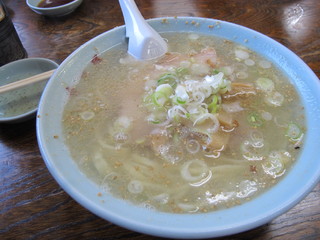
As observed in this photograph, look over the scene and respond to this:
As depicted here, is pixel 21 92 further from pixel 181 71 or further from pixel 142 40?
pixel 181 71

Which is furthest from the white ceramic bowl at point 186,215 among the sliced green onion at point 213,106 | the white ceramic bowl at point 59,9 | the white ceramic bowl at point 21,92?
the white ceramic bowl at point 59,9

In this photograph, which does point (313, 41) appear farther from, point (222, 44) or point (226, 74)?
point (226, 74)

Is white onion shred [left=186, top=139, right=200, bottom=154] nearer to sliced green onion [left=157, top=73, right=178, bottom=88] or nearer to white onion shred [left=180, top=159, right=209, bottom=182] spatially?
white onion shred [left=180, top=159, right=209, bottom=182]

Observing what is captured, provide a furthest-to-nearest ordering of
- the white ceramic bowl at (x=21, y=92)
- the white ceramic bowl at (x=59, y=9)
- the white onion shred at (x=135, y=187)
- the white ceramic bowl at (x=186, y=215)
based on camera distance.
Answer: the white ceramic bowl at (x=59, y=9), the white ceramic bowl at (x=21, y=92), the white onion shred at (x=135, y=187), the white ceramic bowl at (x=186, y=215)

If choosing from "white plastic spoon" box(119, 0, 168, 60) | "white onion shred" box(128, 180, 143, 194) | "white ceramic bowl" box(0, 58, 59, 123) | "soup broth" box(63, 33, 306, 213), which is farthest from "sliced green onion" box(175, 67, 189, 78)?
"white ceramic bowl" box(0, 58, 59, 123)

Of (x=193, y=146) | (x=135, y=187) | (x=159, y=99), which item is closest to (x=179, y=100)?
(x=159, y=99)

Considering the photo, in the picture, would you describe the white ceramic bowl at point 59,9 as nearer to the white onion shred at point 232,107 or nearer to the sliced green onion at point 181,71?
the sliced green onion at point 181,71

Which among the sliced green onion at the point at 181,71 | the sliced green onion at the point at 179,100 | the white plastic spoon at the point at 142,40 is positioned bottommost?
the sliced green onion at the point at 181,71

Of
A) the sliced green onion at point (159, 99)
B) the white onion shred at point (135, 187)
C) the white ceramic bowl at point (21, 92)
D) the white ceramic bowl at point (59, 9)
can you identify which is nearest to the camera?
the white onion shred at point (135, 187)
